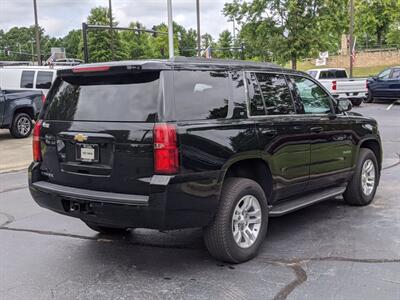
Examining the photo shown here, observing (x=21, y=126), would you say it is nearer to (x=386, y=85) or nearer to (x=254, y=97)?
(x=254, y=97)

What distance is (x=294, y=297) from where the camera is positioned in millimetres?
4031

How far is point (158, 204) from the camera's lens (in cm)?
420

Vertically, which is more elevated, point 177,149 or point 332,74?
point 332,74

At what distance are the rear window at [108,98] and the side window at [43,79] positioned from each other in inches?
578

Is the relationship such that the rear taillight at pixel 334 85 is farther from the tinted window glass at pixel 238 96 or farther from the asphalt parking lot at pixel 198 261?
the tinted window glass at pixel 238 96

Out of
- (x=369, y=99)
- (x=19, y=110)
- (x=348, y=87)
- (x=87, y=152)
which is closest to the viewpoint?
(x=87, y=152)

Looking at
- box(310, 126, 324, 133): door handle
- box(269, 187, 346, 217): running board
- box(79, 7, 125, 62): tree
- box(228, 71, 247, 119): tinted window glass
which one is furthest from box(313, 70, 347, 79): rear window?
box(79, 7, 125, 62): tree

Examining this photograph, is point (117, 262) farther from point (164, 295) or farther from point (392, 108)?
point (392, 108)

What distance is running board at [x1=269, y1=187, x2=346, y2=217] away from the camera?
209 inches

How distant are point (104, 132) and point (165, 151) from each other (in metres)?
0.62

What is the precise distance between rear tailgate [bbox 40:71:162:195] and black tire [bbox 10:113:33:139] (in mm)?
10702

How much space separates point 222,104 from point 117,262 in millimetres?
1730

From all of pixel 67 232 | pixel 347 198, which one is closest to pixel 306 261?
pixel 347 198

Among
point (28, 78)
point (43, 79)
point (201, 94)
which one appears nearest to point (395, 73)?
point (43, 79)
